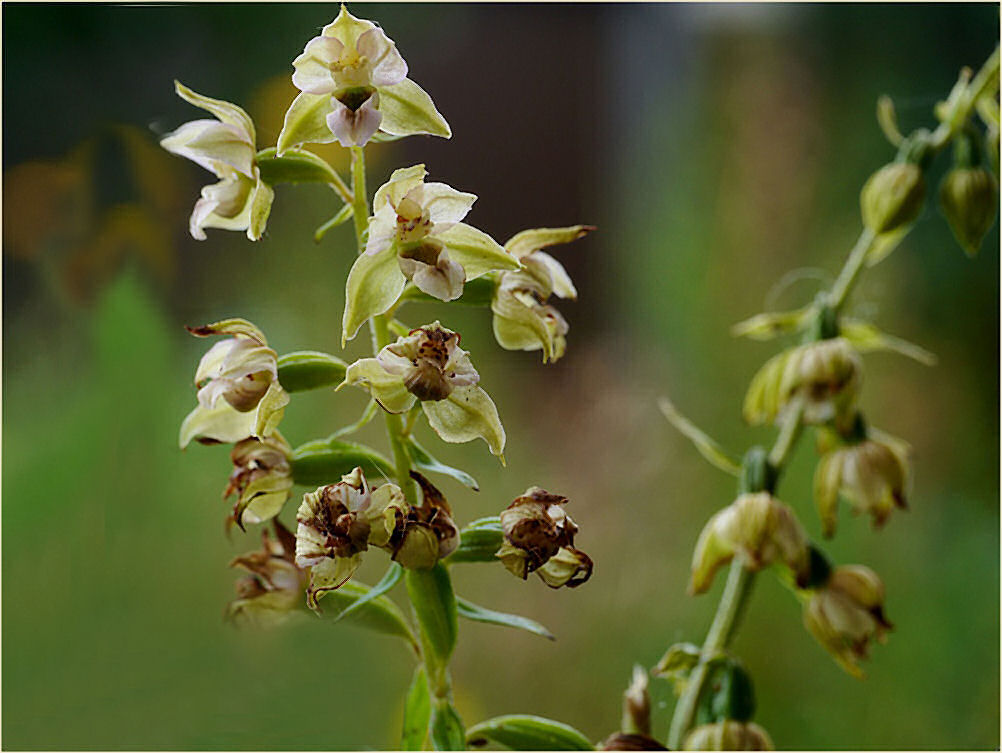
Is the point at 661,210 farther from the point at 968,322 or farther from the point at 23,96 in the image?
the point at 23,96

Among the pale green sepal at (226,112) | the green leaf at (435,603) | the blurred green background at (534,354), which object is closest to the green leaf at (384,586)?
the green leaf at (435,603)

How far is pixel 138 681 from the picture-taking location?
1.30m

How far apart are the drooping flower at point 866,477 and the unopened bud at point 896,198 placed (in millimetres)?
144

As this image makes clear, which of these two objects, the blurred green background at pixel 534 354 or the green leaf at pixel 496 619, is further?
the blurred green background at pixel 534 354

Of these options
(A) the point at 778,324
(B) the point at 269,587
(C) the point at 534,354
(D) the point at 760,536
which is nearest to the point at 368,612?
(B) the point at 269,587

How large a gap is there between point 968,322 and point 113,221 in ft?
4.88

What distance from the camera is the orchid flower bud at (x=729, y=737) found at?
2.08ft

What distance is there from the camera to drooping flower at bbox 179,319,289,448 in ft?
1.55

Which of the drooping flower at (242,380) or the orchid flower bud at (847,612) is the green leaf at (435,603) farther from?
the orchid flower bud at (847,612)

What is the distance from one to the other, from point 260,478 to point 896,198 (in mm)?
449

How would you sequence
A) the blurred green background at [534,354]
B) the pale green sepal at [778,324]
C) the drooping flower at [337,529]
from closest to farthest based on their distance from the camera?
the drooping flower at [337,529] → the pale green sepal at [778,324] → the blurred green background at [534,354]

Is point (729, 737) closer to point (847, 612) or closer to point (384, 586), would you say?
point (847, 612)

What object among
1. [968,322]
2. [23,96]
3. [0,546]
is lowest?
[0,546]

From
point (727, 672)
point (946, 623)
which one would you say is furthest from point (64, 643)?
point (946, 623)
